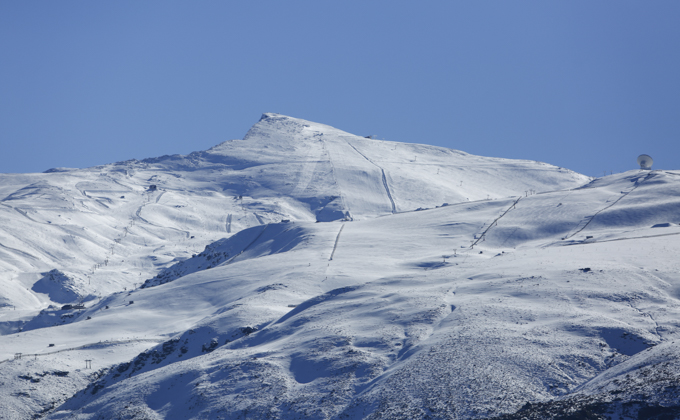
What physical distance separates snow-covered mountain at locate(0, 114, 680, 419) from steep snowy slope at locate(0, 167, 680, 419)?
0.51ft

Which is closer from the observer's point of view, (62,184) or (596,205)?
→ (596,205)

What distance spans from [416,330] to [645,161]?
7960 centimetres

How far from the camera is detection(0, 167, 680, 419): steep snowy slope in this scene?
34.2 meters

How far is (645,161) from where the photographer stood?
108812 mm

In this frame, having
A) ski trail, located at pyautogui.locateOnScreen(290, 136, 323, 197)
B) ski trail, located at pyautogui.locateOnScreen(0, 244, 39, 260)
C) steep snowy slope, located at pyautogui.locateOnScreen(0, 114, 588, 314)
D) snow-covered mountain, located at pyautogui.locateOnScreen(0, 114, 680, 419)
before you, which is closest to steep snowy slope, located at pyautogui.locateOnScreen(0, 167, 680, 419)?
snow-covered mountain, located at pyautogui.locateOnScreen(0, 114, 680, 419)

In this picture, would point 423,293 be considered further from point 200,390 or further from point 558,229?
point 558,229

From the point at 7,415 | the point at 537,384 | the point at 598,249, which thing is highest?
the point at 598,249

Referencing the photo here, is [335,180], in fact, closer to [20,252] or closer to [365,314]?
[20,252]

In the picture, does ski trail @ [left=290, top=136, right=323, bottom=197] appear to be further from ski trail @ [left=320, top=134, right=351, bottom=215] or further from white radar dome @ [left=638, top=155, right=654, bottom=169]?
white radar dome @ [left=638, top=155, right=654, bottom=169]

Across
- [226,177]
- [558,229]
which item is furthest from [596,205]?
[226,177]

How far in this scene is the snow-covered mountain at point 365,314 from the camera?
3534 cm

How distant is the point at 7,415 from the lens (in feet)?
145

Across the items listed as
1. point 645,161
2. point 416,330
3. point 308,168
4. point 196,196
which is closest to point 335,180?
point 308,168

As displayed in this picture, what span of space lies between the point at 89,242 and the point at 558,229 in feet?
260
